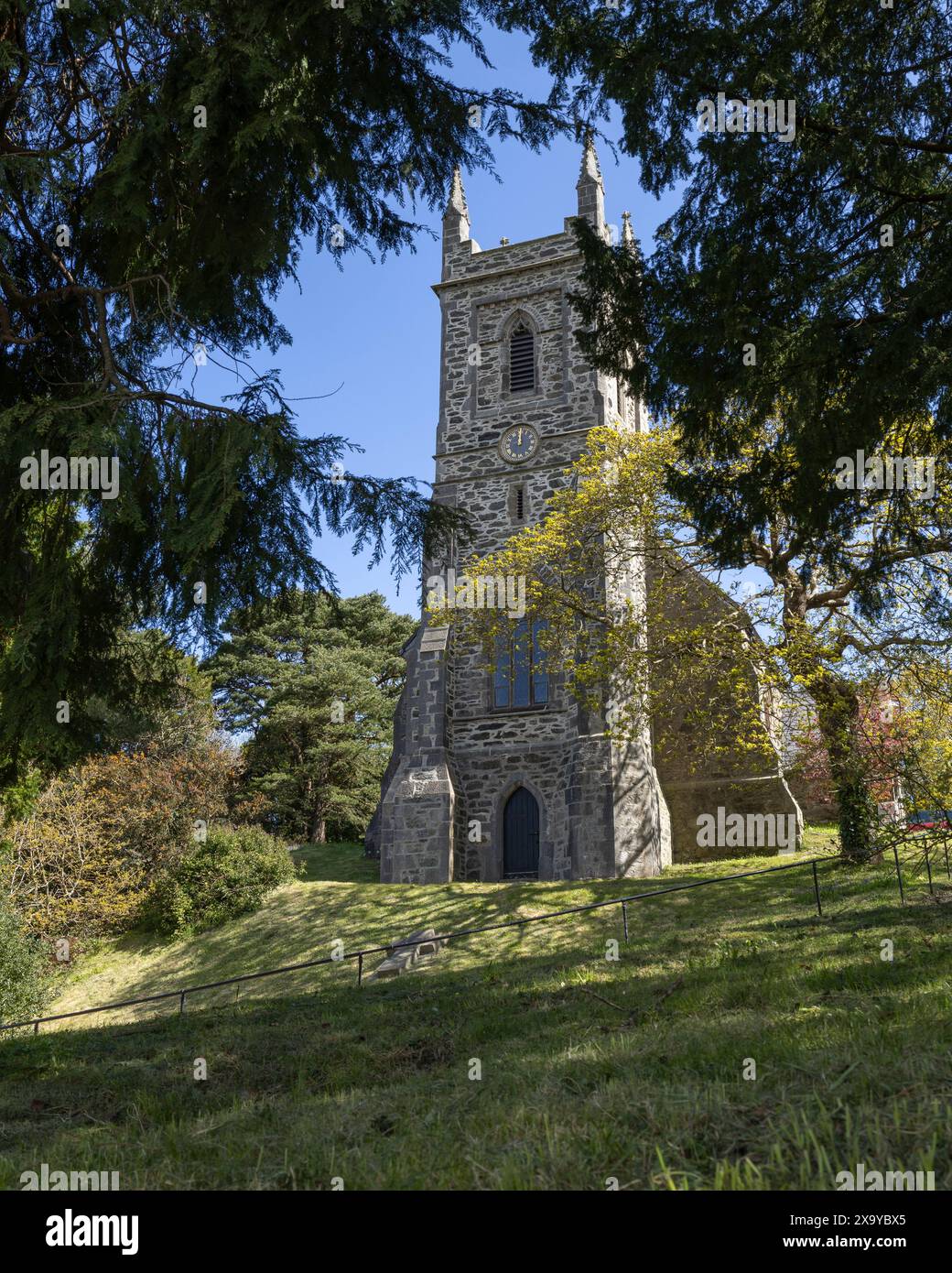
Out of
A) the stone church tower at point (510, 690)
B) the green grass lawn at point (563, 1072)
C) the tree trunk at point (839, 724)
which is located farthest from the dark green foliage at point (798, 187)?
the stone church tower at point (510, 690)

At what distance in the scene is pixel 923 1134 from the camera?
3369mm

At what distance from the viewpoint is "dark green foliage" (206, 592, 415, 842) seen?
3150 cm

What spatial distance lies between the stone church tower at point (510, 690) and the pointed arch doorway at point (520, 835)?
0.11 ft

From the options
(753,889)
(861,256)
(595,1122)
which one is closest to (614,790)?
(753,889)

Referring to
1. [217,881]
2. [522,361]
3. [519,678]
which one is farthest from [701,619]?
[217,881]

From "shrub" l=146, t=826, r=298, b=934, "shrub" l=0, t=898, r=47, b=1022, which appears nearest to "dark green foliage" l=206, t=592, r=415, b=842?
"shrub" l=146, t=826, r=298, b=934

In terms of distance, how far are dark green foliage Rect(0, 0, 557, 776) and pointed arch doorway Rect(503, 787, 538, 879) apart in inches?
573

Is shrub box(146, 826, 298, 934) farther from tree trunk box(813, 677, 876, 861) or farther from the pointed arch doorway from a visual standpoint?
tree trunk box(813, 677, 876, 861)

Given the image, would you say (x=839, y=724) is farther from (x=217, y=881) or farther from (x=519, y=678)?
(x=217, y=881)

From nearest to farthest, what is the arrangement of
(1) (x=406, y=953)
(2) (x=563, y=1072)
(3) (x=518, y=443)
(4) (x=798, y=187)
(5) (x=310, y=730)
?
(2) (x=563, y=1072), (4) (x=798, y=187), (1) (x=406, y=953), (3) (x=518, y=443), (5) (x=310, y=730)

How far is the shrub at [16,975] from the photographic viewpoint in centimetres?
1565

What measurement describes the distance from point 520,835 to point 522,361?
11.7 m

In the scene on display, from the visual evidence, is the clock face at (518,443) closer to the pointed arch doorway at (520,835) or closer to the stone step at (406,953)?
the pointed arch doorway at (520,835)

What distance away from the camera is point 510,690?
72.9ft
